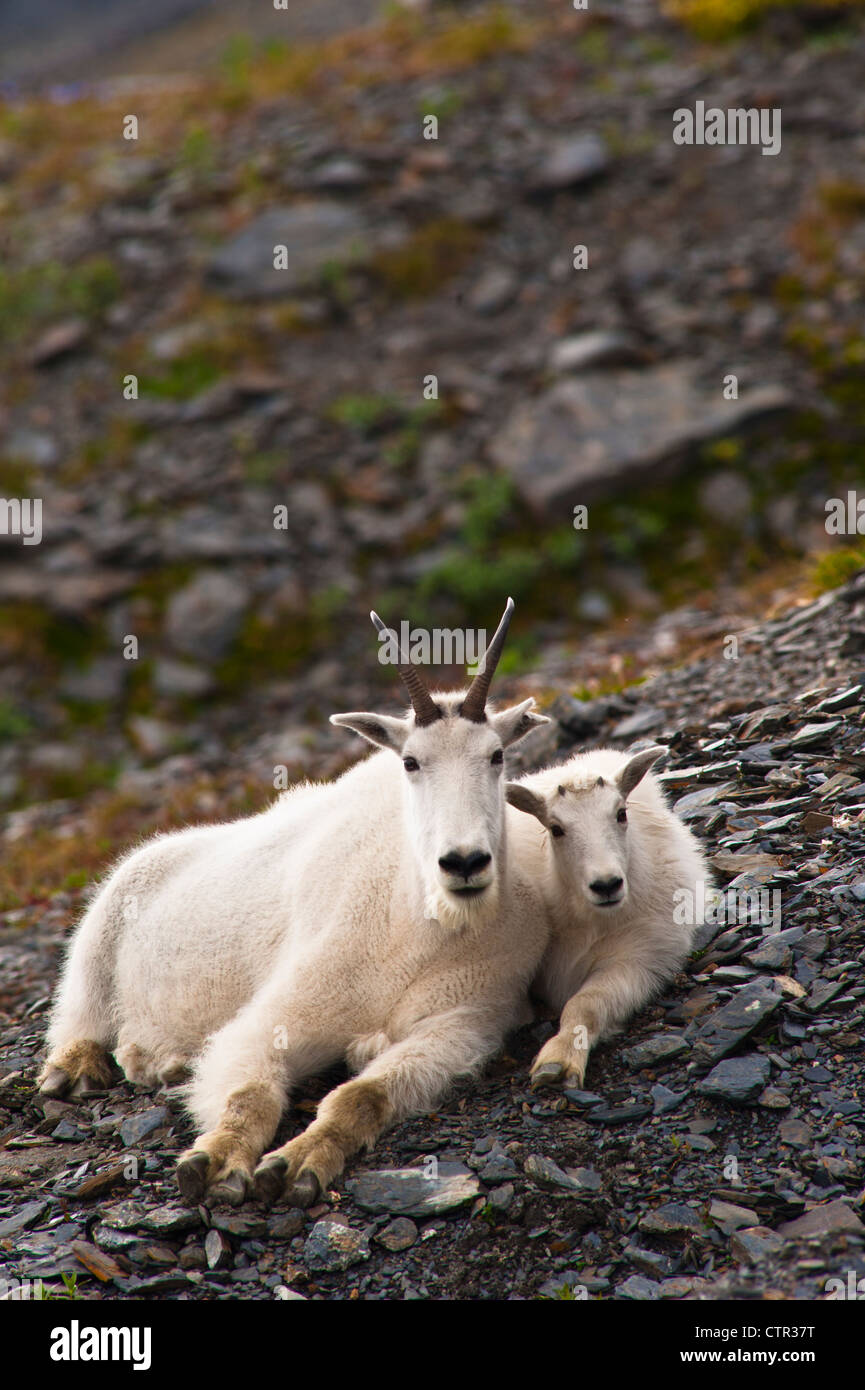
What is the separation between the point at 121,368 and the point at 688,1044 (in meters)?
14.9

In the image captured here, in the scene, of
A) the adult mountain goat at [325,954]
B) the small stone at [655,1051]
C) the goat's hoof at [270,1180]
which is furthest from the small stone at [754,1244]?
the goat's hoof at [270,1180]

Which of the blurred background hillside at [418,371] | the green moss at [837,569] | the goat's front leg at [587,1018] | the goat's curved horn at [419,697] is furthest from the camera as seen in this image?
the blurred background hillside at [418,371]

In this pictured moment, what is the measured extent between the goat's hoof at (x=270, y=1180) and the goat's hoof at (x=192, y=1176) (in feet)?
0.73

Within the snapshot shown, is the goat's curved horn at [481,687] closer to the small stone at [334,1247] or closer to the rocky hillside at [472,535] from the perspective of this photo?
the rocky hillside at [472,535]

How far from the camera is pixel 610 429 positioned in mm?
15195

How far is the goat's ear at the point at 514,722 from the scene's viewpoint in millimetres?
6117

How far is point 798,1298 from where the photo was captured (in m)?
3.97

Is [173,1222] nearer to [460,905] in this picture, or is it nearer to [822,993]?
[460,905]

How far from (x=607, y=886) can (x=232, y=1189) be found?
7.00ft

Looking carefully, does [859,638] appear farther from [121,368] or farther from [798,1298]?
[121,368]

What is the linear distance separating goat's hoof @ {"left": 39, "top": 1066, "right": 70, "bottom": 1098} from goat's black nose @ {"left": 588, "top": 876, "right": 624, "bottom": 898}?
10.8ft

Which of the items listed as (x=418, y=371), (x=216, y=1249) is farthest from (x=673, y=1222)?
(x=418, y=371)

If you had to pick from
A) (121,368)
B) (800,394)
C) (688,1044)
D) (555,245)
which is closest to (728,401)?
(800,394)

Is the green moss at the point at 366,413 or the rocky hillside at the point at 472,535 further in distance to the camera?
the green moss at the point at 366,413
